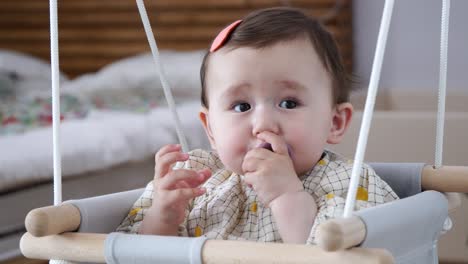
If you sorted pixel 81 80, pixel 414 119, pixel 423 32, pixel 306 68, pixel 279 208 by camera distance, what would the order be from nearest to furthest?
1. pixel 279 208
2. pixel 306 68
3. pixel 414 119
4. pixel 423 32
5. pixel 81 80

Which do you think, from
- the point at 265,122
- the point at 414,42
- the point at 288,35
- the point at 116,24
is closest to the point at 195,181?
the point at 265,122

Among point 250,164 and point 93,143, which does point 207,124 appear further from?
point 93,143

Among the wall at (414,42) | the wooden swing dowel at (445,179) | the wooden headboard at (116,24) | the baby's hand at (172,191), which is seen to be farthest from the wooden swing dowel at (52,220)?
the wooden headboard at (116,24)

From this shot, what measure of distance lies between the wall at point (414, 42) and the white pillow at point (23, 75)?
1310 millimetres

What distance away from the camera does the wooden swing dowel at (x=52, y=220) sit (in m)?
0.91

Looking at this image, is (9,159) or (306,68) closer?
(306,68)

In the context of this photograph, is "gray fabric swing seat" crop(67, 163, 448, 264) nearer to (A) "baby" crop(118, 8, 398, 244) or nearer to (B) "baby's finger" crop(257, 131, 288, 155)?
(A) "baby" crop(118, 8, 398, 244)

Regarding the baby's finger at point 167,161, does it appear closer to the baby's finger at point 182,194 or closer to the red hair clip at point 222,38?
the baby's finger at point 182,194

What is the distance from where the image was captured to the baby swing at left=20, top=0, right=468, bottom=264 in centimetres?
78

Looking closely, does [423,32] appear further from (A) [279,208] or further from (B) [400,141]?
(A) [279,208]

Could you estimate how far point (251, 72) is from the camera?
104 cm

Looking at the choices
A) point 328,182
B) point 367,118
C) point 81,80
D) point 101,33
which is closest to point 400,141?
point 328,182

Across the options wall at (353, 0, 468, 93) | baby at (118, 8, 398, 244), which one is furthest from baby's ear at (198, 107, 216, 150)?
wall at (353, 0, 468, 93)

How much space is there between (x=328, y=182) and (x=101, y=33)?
2766mm
